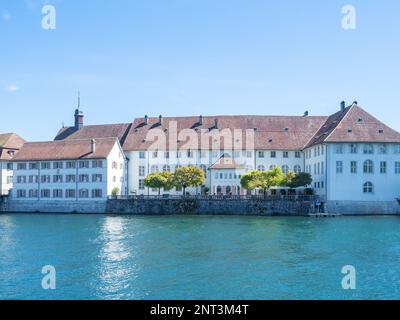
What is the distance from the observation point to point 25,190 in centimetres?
8275

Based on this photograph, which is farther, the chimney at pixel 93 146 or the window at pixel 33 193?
the window at pixel 33 193

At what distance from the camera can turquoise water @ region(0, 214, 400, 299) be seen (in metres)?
23.1

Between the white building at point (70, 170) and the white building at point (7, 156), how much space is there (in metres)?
2.56

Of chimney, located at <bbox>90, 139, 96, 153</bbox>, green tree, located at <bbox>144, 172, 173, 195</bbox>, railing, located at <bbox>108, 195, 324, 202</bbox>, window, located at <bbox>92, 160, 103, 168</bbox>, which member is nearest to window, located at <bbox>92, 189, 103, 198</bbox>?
railing, located at <bbox>108, 195, 324, 202</bbox>

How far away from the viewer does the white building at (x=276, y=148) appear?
68812 mm

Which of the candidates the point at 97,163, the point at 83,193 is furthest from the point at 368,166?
the point at 83,193

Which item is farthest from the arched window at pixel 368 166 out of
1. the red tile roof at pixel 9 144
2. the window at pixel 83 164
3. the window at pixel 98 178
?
the red tile roof at pixel 9 144

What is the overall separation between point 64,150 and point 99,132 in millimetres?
11364

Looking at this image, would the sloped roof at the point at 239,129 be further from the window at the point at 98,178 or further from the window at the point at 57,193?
the window at the point at 57,193

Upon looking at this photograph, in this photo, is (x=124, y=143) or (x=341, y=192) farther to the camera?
(x=124, y=143)

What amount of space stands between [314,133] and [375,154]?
606 inches
